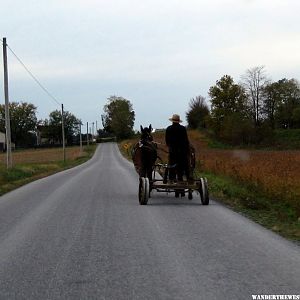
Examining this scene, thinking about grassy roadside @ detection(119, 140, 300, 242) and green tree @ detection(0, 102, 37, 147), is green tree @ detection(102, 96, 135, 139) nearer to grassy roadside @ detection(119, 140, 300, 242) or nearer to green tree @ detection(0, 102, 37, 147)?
green tree @ detection(0, 102, 37, 147)

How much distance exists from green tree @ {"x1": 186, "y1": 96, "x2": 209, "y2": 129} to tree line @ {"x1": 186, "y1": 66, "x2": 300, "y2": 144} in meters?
18.6

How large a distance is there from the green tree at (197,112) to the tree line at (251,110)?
1860 cm

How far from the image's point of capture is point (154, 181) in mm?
15086

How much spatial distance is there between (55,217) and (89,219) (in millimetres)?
945

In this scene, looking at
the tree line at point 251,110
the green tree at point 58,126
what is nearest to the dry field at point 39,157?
the tree line at point 251,110

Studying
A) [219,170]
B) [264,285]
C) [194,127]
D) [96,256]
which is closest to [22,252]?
[96,256]

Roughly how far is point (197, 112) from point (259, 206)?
121670mm

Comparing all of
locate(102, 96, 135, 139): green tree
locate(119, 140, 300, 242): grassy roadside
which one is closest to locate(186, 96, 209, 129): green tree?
locate(102, 96, 135, 139): green tree

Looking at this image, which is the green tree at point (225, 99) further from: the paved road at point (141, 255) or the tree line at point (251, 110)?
the paved road at point (141, 255)

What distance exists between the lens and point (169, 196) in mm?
17234

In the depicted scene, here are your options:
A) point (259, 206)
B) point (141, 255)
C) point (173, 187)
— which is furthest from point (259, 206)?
point (141, 255)

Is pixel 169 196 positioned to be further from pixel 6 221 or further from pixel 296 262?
pixel 296 262

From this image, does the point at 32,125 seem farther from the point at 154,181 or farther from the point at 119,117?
the point at 154,181

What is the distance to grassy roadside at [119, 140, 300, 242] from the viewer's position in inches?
433
